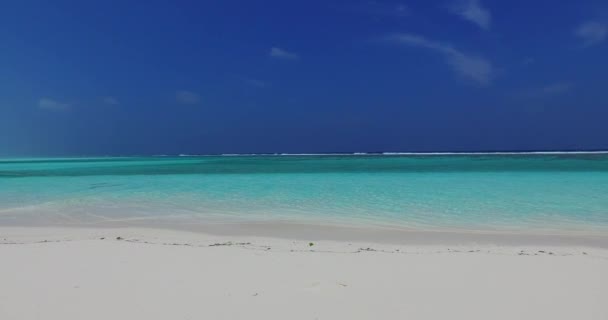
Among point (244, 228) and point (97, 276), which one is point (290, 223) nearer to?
point (244, 228)

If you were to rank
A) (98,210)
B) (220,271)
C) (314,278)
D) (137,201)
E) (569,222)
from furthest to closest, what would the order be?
1. (137,201)
2. (98,210)
3. (569,222)
4. (220,271)
5. (314,278)

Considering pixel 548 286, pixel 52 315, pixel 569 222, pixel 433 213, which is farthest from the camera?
pixel 433 213

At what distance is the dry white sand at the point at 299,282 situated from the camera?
271 cm

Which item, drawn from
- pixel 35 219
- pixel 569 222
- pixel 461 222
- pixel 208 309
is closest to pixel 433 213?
pixel 461 222

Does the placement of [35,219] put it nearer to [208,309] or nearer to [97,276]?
[97,276]

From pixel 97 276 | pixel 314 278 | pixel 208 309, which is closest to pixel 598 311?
pixel 314 278

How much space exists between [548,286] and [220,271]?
3.03 m

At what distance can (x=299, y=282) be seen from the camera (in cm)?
331

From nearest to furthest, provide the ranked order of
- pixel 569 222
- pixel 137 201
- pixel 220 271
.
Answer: pixel 220 271 → pixel 569 222 → pixel 137 201

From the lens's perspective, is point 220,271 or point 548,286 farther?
point 220,271

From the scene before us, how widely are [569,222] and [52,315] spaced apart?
7.63 meters

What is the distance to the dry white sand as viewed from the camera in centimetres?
271

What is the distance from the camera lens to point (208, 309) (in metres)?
2.75

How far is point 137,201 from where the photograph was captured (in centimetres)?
1003
